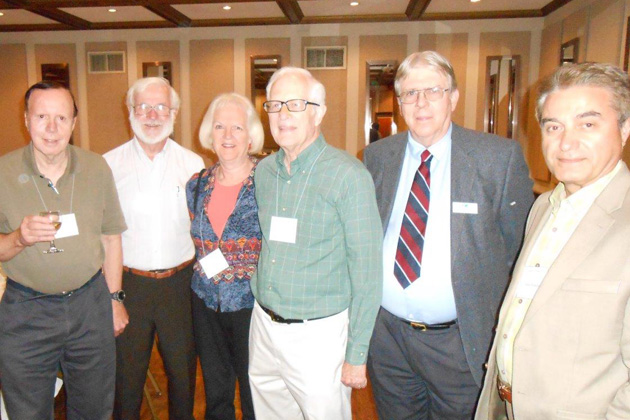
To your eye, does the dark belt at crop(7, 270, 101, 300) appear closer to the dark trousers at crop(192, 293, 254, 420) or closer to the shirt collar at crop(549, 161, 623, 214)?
the dark trousers at crop(192, 293, 254, 420)

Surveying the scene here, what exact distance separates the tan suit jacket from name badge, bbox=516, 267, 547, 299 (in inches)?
3.8

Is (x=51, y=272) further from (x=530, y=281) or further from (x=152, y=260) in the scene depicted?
(x=530, y=281)

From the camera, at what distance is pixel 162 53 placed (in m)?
7.36

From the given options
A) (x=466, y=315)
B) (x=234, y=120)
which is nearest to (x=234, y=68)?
(x=234, y=120)

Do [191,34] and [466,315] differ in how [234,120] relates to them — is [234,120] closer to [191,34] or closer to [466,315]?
[466,315]

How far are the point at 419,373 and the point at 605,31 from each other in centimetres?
489

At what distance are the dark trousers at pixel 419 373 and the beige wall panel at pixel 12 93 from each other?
8.19 metres

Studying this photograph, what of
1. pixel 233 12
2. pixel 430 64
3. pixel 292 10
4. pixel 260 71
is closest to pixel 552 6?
pixel 292 10

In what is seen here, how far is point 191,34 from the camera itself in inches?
286

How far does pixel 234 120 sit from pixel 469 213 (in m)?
1.15

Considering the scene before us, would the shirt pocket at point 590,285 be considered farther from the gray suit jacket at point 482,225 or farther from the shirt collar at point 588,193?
the gray suit jacket at point 482,225

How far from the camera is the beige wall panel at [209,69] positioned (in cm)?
726

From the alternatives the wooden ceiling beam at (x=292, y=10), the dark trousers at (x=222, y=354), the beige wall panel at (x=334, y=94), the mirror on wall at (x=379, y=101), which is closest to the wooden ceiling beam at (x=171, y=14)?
the wooden ceiling beam at (x=292, y=10)

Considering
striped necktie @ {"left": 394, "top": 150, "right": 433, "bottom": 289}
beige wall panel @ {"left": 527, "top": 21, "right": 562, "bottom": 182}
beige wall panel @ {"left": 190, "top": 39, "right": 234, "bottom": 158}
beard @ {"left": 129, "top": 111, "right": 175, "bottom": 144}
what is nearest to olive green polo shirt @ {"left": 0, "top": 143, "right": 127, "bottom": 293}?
beard @ {"left": 129, "top": 111, "right": 175, "bottom": 144}
